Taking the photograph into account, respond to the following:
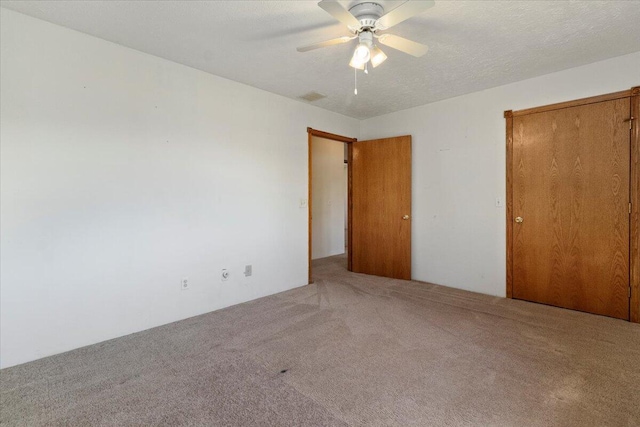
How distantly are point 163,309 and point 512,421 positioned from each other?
2843 mm

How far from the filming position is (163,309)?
2.89 metres

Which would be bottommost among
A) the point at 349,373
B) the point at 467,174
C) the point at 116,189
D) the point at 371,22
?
the point at 349,373

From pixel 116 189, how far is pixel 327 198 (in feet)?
14.2

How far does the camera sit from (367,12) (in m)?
2.04

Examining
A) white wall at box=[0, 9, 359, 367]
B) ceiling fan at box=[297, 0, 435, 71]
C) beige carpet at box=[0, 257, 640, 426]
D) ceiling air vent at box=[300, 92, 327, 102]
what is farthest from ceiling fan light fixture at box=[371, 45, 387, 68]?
beige carpet at box=[0, 257, 640, 426]

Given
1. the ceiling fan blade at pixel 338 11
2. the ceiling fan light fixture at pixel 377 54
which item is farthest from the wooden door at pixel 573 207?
the ceiling fan blade at pixel 338 11

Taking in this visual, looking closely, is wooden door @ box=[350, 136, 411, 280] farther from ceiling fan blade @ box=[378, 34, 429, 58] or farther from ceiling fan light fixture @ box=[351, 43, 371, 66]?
ceiling fan light fixture @ box=[351, 43, 371, 66]

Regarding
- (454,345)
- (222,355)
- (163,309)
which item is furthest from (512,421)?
(163,309)

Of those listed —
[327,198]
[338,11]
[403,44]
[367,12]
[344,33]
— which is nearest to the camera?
[338,11]

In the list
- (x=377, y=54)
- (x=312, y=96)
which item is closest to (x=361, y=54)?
(x=377, y=54)

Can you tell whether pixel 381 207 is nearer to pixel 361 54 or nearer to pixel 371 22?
pixel 361 54

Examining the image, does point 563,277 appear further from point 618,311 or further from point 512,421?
point 512,421

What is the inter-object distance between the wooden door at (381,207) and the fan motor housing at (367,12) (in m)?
2.45

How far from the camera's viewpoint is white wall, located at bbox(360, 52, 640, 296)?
11.0 ft
